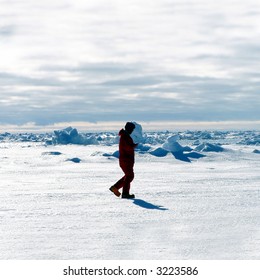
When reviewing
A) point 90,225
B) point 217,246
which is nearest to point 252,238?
point 217,246

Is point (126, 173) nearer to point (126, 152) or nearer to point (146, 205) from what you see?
point (126, 152)

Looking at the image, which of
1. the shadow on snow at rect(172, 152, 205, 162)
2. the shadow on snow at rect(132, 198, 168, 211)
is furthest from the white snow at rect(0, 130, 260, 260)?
the shadow on snow at rect(172, 152, 205, 162)

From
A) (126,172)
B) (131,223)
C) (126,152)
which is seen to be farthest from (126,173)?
(131,223)

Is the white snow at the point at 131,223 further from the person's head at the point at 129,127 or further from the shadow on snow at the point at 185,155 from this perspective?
the shadow on snow at the point at 185,155

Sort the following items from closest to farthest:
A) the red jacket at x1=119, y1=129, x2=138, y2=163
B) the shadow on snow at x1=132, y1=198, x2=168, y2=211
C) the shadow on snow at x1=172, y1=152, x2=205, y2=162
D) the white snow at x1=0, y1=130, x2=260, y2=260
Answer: the white snow at x1=0, y1=130, x2=260, y2=260, the shadow on snow at x1=132, y1=198, x2=168, y2=211, the red jacket at x1=119, y1=129, x2=138, y2=163, the shadow on snow at x1=172, y1=152, x2=205, y2=162

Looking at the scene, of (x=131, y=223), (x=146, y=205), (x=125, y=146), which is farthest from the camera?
(x=125, y=146)

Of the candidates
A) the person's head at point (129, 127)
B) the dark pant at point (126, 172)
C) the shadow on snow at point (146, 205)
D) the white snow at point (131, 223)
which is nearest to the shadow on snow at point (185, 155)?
the white snow at point (131, 223)

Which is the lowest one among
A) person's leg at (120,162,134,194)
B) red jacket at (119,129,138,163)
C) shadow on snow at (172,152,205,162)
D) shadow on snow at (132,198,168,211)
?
shadow on snow at (172,152,205,162)

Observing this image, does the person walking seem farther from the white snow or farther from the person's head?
the white snow

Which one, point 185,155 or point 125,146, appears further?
point 185,155

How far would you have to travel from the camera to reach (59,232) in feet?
11.8

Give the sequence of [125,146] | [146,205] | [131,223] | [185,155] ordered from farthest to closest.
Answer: [185,155]
[125,146]
[146,205]
[131,223]

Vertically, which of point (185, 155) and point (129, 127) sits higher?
point (129, 127)

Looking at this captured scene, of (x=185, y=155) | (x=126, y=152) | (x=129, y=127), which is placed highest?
(x=129, y=127)
